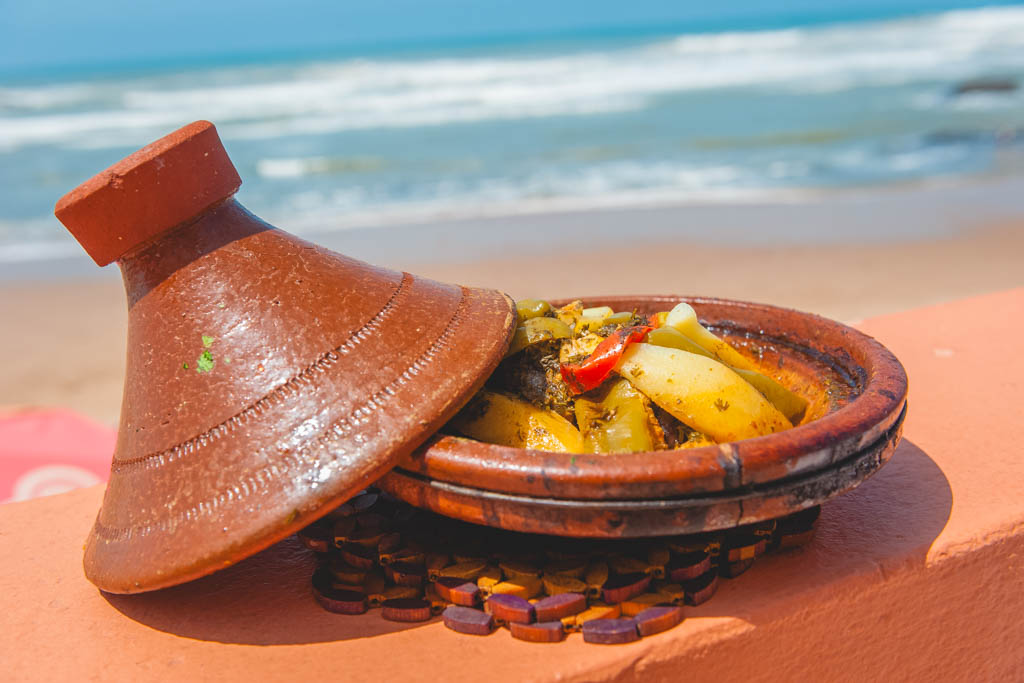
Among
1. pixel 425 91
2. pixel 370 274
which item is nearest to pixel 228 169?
pixel 370 274

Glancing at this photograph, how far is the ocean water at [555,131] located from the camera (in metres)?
11.4

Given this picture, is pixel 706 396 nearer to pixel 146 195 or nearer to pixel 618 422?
pixel 618 422

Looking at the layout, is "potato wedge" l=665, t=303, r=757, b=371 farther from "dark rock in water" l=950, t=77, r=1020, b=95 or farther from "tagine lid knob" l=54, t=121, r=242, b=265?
"dark rock in water" l=950, t=77, r=1020, b=95

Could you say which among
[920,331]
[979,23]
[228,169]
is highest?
[228,169]

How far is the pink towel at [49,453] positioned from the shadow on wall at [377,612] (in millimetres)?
1755

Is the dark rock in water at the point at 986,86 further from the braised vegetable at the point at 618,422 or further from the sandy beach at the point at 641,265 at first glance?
the braised vegetable at the point at 618,422

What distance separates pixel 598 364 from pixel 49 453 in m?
2.64

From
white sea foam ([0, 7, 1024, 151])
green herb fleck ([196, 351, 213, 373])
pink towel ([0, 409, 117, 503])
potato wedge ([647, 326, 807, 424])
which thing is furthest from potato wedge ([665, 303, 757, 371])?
white sea foam ([0, 7, 1024, 151])

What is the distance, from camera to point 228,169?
168 cm

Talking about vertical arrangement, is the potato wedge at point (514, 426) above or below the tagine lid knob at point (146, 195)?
below

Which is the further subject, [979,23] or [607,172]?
[979,23]

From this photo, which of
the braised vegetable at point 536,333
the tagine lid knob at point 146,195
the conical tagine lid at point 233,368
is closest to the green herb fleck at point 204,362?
the conical tagine lid at point 233,368

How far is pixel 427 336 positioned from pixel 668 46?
36.1 meters

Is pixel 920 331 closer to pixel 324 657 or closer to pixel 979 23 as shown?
pixel 324 657
